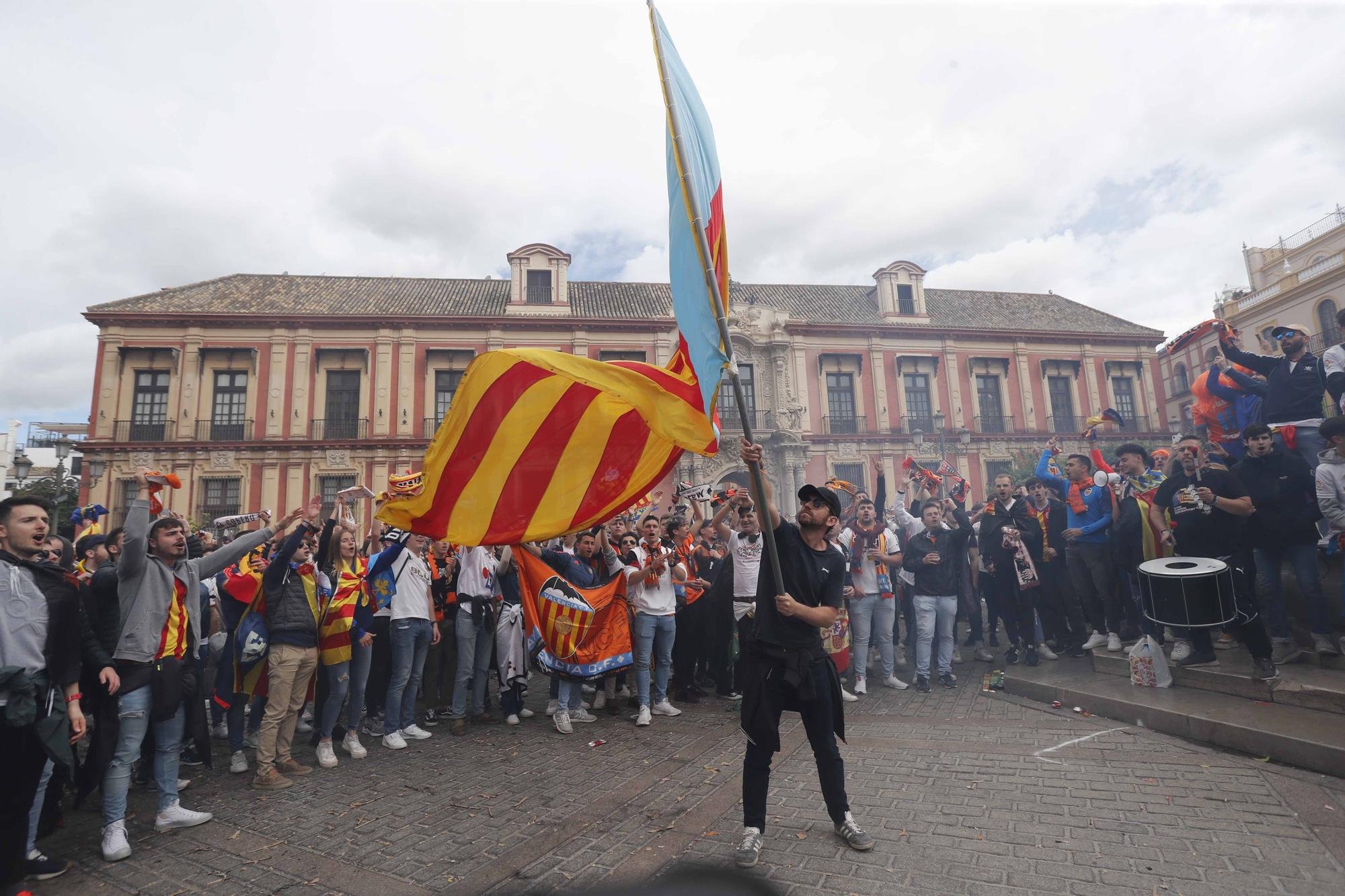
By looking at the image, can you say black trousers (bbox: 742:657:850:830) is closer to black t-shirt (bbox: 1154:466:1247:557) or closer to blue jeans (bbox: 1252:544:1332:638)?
black t-shirt (bbox: 1154:466:1247:557)

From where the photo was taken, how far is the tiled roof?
89.1ft

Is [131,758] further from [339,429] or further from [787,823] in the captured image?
[339,429]

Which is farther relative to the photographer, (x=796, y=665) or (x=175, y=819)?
(x=175, y=819)

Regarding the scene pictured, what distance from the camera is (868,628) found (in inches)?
305

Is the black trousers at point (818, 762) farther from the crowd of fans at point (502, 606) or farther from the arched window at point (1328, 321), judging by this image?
the arched window at point (1328, 321)

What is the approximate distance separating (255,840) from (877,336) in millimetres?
29149

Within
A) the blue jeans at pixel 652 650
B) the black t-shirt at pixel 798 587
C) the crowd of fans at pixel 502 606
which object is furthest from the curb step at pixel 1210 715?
the blue jeans at pixel 652 650

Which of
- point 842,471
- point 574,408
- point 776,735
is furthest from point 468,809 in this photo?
point 842,471

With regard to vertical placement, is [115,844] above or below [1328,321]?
below

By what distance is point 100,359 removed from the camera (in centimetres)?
2516

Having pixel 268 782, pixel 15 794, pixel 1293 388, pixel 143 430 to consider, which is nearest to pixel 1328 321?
pixel 1293 388

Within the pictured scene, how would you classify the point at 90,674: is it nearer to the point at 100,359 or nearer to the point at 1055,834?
the point at 1055,834

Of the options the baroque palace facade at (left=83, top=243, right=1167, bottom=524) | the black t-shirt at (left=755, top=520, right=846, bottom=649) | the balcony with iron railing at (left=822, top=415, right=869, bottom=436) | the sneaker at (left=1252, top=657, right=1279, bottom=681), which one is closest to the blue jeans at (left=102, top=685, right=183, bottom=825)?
the black t-shirt at (left=755, top=520, right=846, bottom=649)

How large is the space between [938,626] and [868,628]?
89 cm
